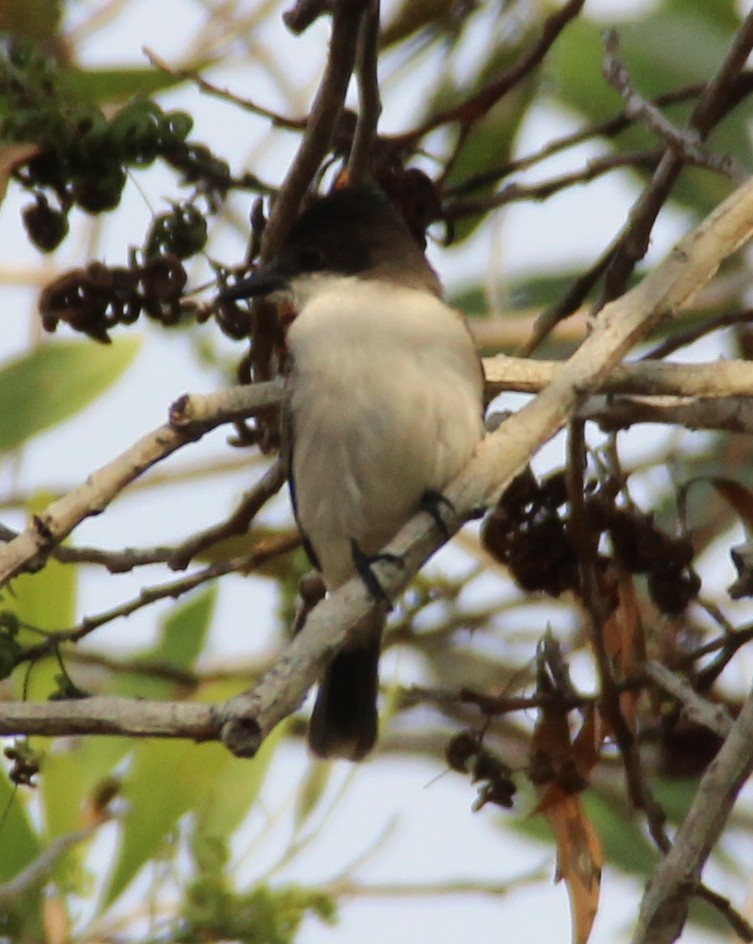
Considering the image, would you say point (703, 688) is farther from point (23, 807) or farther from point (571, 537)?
point (23, 807)

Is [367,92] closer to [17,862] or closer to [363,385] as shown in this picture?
[363,385]

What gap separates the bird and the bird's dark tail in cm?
38

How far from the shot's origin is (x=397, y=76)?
13.3 ft

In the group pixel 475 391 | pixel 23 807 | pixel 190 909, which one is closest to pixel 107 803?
pixel 23 807

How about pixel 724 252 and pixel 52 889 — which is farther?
pixel 52 889

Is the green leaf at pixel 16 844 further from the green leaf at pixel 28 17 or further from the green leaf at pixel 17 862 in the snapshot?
the green leaf at pixel 28 17

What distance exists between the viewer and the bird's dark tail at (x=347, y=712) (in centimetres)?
384

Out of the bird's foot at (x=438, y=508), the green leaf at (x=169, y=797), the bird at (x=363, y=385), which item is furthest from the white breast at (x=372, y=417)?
the green leaf at (x=169, y=797)

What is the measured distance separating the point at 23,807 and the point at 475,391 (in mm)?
1281

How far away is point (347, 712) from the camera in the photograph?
12.7ft

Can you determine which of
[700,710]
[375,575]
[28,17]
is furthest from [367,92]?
[700,710]

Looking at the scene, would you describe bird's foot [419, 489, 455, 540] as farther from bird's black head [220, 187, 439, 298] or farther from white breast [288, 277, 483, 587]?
bird's black head [220, 187, 439, 298]

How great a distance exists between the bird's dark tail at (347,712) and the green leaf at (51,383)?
2.92ft

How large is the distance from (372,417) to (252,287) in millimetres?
392
